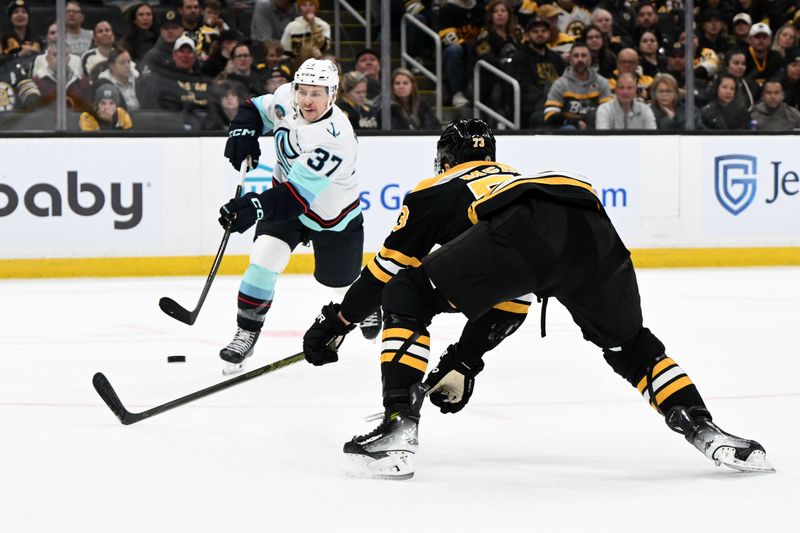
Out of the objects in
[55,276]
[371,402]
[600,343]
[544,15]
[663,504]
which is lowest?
[55,276]

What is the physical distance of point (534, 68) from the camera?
26.8ft

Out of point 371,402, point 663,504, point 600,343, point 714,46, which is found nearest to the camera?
point 663,504

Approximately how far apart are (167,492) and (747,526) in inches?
43.3

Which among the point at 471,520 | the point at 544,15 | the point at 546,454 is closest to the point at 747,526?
the point at 471,520

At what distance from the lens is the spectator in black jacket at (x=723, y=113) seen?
820 centimetres

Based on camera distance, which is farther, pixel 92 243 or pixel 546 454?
pixel 92 243

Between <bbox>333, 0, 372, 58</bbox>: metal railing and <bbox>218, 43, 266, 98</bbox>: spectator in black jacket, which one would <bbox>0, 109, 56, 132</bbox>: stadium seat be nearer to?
<bbox>218, 43, 266, 98</bbox>: spectator in black jacket

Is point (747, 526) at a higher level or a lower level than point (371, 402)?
higher

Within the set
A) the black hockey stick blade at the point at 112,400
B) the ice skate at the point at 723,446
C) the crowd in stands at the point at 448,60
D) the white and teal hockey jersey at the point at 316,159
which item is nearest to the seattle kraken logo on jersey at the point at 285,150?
the white and teal hockey jersey at the point at 316,159

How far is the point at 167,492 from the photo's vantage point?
253 centimetres

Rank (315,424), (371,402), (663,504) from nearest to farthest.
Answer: (663,504)
(315,424)
(371,402)

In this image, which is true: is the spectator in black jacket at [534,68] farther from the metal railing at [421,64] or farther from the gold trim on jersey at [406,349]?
the gold trim on jersey at [406,349]

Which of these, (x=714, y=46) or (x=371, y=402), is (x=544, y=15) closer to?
(x=714, y=46)

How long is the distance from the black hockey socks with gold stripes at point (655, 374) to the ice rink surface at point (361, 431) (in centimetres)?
15
